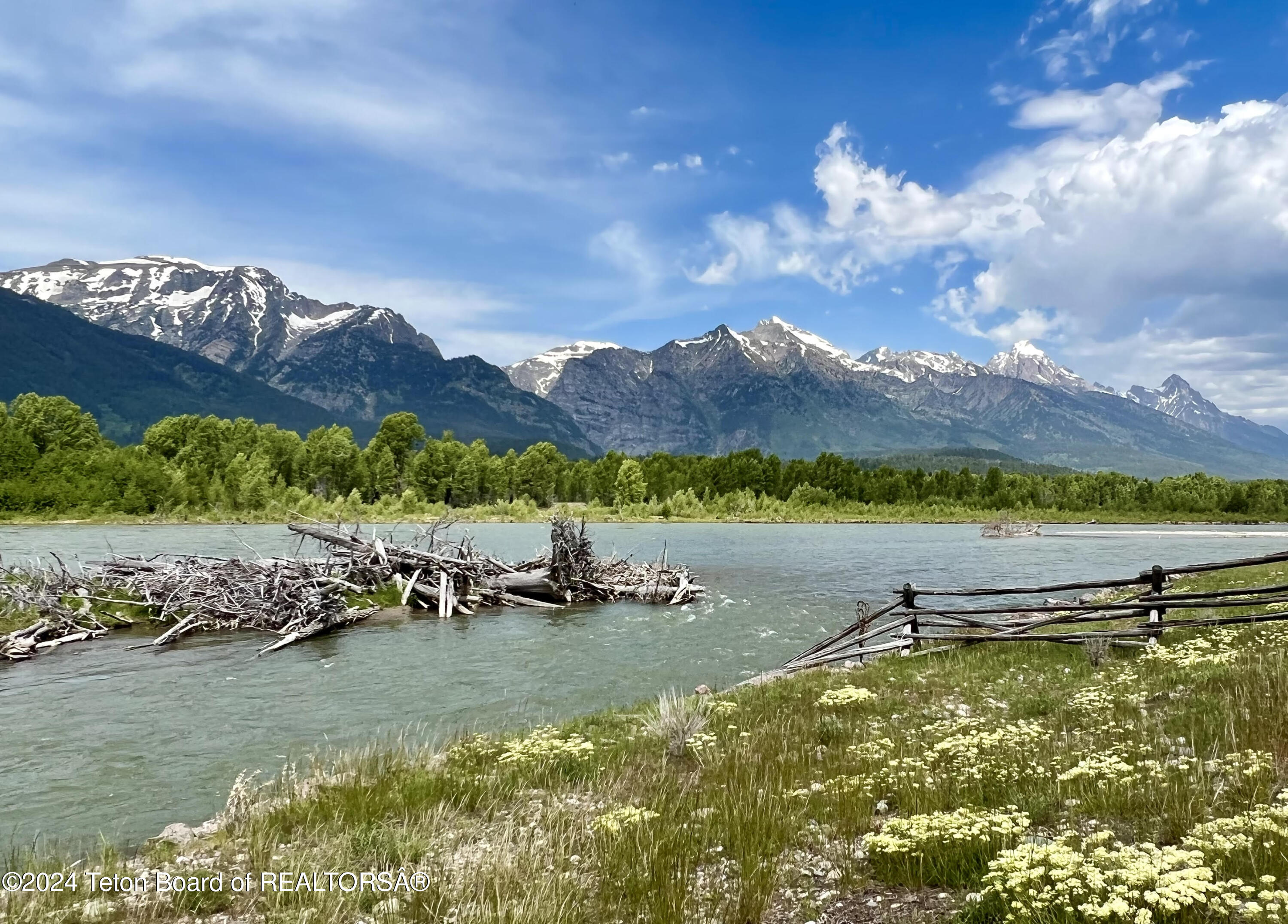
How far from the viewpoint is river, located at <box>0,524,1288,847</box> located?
1204 cm

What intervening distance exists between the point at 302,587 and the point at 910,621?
2244 centimetres

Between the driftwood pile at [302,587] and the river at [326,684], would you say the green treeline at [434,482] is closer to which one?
the river at [326,684]

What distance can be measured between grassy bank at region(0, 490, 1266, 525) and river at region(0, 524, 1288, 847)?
51.0 m

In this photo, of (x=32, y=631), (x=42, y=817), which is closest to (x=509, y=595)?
(x=32, y=631)

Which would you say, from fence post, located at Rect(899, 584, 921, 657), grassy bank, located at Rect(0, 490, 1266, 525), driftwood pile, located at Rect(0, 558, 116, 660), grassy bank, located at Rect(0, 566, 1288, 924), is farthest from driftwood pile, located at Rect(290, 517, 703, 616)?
grassy bank, located at Rect(0, 490, 1266, 525)

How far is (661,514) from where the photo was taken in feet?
428

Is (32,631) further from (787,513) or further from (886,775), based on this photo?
(787,513)

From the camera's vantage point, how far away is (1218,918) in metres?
4.61

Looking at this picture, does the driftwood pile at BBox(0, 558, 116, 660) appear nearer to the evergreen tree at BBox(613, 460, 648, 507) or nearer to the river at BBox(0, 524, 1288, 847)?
the river at BBox(0, 524, 1288, 847)

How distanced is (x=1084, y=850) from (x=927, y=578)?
40.3 metres

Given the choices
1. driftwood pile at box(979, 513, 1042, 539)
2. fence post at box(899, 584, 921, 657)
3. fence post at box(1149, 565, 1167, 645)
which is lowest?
driftwood pile at box(979, 513, 1042, 539)

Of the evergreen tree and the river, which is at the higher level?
the evergreen tree

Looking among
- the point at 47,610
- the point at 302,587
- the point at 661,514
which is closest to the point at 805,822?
the point at 302,587

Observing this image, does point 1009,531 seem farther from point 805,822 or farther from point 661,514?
point 805,822
